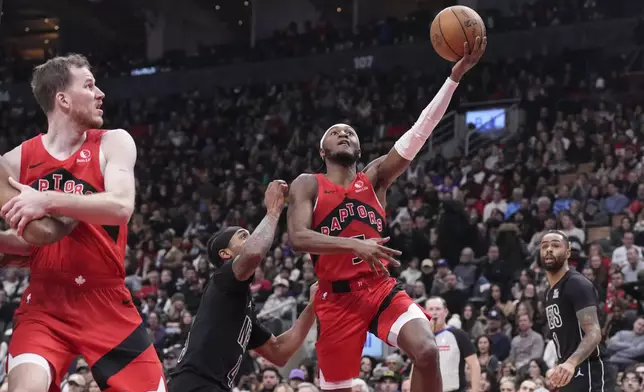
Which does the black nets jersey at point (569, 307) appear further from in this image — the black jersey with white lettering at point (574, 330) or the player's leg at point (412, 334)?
the player's leg at point (412, 334)

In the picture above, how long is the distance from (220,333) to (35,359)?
1.76 meters

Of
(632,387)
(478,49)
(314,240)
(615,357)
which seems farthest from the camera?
(615,357)

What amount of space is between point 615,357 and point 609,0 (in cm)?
1479

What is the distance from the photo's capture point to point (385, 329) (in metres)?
6.26

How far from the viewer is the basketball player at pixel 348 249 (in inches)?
245

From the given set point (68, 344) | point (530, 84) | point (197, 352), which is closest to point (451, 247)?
point (530, 84)

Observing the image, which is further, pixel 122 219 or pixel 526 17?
pixel 526 17

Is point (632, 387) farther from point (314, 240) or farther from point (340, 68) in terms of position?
point (340, 68)

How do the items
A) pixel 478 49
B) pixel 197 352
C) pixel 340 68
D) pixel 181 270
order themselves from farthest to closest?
pixel 340 68
pixel 181 270
pixel 478 49
pixel 197 352

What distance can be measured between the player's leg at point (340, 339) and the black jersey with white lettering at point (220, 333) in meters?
0.63

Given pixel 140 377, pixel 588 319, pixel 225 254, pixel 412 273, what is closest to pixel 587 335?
pixel 588 319

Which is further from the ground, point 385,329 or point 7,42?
point 7,42

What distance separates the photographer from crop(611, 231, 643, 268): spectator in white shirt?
13.4m

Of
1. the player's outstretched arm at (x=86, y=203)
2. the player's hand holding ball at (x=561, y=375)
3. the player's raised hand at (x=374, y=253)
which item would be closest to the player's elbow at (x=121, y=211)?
the player's outstretched arm at (x=86, y=203)
